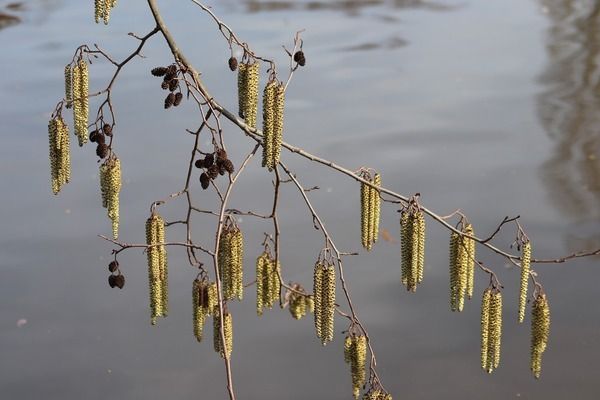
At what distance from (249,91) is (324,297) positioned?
413 millimetres

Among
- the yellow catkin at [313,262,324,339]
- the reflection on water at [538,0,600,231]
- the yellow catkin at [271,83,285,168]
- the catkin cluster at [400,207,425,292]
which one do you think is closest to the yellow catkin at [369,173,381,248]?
the catkin cluster at [400,207,425,292]

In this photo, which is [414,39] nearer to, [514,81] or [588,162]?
[514,81]

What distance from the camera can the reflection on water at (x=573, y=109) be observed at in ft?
21.0

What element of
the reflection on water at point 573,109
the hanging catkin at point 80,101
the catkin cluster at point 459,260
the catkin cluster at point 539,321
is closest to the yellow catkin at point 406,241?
Result: the catkin cluster at point 459,260

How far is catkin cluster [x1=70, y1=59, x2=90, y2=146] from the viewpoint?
2.09m

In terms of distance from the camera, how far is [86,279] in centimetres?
574

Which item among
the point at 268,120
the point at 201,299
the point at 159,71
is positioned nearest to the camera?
the point at 268,120

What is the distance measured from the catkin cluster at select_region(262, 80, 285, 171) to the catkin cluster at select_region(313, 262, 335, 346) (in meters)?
0.25

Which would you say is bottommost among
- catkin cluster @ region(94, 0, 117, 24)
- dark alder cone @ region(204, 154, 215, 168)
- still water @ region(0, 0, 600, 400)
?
still water @ region(0, 0, 600, 400)

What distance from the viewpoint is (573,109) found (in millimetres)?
7828

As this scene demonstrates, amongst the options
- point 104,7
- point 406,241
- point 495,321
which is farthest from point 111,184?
point 495,321

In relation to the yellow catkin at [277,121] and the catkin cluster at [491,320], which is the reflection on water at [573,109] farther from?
the yellow catkin at [277,121]

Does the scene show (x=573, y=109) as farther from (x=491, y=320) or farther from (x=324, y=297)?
(x=324, y=297)

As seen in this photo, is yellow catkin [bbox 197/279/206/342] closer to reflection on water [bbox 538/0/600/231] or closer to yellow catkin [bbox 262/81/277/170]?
yellow catkin [bbox 262/81/277/170]
